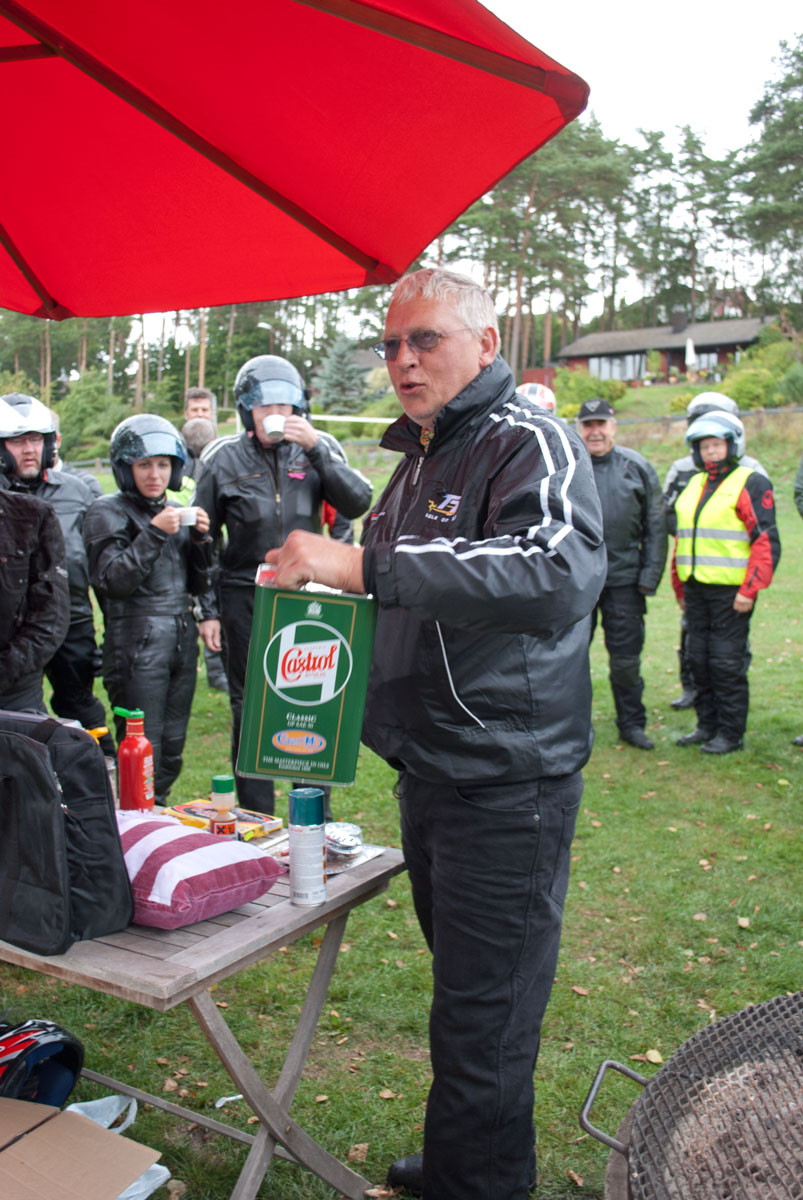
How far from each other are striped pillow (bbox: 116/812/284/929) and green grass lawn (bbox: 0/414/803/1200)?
1003 millimetres

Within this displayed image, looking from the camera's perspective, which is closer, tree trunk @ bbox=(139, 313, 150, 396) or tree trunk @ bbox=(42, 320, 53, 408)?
tree trunk @ bbox=(42, 320, 53, 408)

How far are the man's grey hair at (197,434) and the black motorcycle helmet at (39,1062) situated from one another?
6140 millimetres

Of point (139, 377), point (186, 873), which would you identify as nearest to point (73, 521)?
point (186, 873)

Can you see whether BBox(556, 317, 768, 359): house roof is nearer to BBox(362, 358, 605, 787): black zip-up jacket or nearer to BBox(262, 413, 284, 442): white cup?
BBox(262, 413, 284, 442): white cup

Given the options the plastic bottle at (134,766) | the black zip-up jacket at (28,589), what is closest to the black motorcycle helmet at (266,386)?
the black zip-up jacket at (28,589)

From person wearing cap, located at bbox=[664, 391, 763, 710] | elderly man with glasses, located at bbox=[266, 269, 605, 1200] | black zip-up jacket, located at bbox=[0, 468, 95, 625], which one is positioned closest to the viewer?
elderly man with glasses, located at bbox=[266, 269, 605, 1200]

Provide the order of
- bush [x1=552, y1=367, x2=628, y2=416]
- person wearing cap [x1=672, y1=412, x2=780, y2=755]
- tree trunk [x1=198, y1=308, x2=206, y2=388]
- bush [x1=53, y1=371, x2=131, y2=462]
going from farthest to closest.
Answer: bush [x1=552, y1=367, x2=628, y2=416] < tree trunk [x1=198, y1=308, x2=206, y2=388] < bush [x1=53, y1=371, x2=131, y2=462] < person wearing cap [x1=672, y1=412, x2=780, y2=755]

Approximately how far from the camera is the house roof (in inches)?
2238

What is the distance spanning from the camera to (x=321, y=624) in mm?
2238

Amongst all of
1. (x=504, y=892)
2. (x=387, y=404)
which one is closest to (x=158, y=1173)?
(x=504, y=892)

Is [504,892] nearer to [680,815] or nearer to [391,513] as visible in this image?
[391,513]

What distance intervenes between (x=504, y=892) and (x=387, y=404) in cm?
3993

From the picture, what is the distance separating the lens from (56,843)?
2.22 meters

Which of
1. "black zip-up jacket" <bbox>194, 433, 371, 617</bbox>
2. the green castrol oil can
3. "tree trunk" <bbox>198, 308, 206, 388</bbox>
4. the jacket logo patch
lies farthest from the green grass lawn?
"tree trunk" <bbox>198, 308, 206, 388</bbox>
